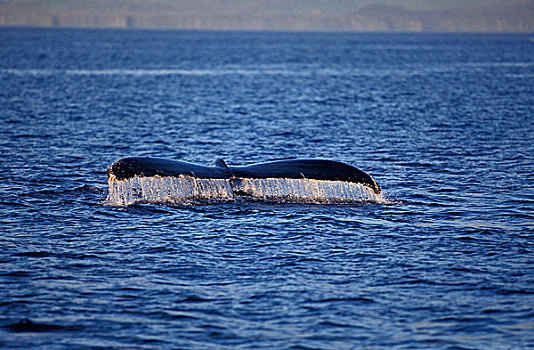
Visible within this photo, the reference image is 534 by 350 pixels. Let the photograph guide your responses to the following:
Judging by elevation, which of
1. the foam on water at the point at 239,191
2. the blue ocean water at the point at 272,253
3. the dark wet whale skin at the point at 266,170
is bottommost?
the blue ocean water at the point at 272,253

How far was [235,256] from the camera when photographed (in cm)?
1274

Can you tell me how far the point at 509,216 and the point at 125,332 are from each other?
902 cm

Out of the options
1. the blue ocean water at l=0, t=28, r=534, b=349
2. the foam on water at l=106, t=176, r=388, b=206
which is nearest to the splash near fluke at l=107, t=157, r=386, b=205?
the foam on water at l=106, t=176, r=388, b=206

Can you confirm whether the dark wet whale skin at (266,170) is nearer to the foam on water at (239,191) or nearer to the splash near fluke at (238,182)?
the splash near fluke at (238,182)

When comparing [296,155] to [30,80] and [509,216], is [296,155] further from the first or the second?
[30,80]

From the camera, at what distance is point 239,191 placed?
51.9 ft

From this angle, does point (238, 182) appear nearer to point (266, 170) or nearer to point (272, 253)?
point (266, 170)

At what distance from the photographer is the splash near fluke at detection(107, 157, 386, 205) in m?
14.5

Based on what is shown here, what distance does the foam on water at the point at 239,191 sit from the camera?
50.2 feet

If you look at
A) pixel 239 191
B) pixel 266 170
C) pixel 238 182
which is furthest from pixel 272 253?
pixel 239 191

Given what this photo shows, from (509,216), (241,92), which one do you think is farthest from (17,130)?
(241,92)

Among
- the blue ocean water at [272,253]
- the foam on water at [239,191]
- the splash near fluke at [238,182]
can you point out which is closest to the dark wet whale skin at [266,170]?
the splash near fluke at [238,182]

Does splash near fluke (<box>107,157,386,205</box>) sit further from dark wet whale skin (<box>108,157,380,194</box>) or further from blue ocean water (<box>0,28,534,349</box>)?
blue ocean water (<box>0,28,534,349</box>)

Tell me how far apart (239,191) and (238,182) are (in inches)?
13.7
